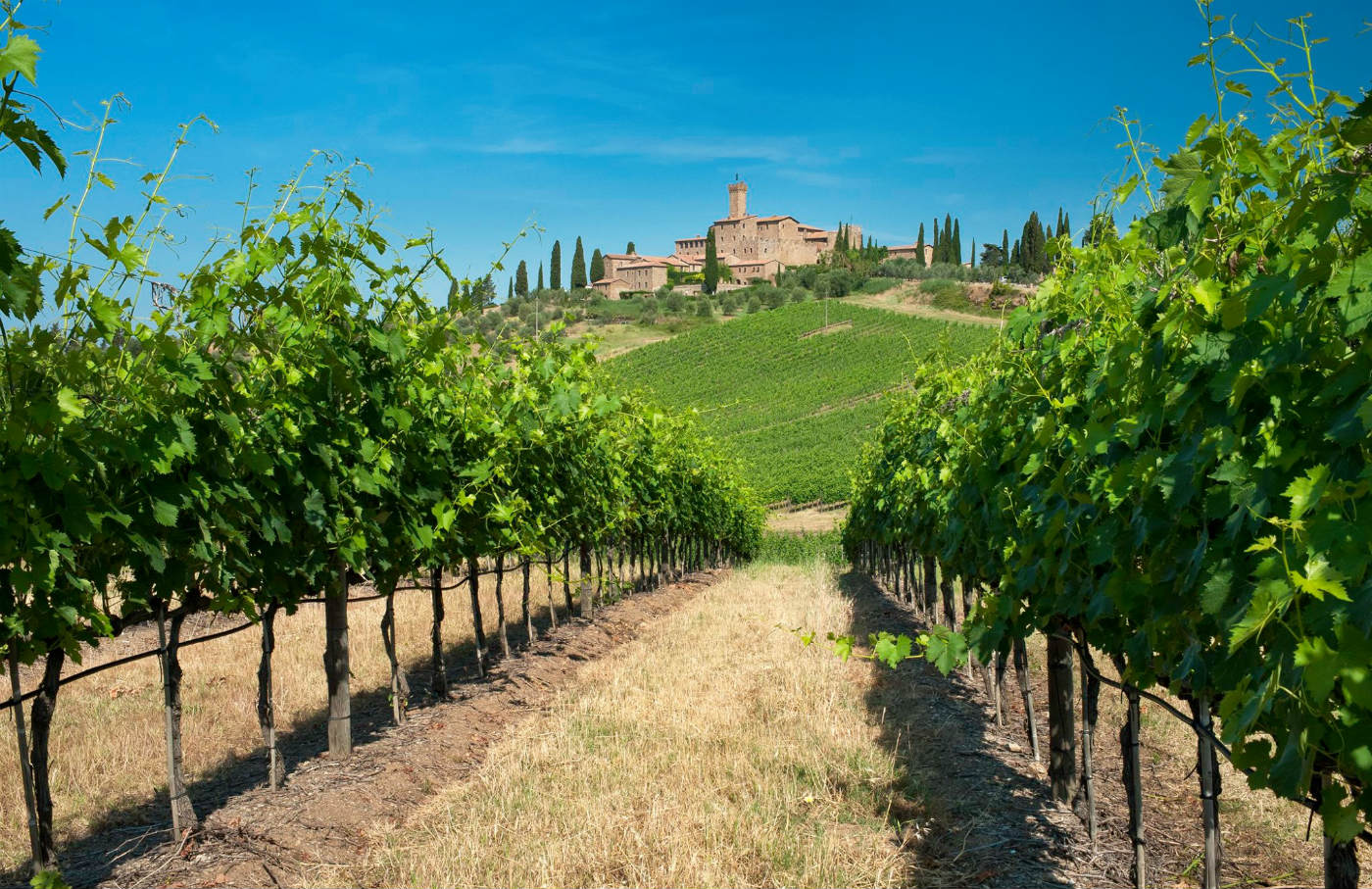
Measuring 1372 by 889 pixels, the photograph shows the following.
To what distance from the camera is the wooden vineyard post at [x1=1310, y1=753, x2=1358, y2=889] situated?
257cm

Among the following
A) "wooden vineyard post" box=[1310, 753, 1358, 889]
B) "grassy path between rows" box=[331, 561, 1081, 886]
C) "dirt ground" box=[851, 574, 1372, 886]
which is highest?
"wooden vineyard post" box=[1310, 753, 1358, 889]

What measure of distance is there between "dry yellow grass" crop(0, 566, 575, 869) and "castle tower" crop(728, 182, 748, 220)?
126892 millimetres

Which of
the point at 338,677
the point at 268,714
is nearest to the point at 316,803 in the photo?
the point at 268,714

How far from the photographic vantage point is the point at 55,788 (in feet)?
19.4

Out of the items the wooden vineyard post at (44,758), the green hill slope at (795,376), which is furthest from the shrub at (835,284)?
the wooden vineyard post at (44,758)

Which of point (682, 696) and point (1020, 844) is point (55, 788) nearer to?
point (682, 696)

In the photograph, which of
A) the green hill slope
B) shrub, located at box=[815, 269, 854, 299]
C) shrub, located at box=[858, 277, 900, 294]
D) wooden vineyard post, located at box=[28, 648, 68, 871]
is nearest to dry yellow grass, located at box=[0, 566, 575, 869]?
wooden vineyard post, located at box=[28, 648, 68, 871]

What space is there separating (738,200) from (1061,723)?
134558 mm

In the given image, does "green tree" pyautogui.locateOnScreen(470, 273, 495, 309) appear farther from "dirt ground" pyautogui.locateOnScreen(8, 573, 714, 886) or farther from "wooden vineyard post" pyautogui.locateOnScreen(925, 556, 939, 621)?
"wooden vineyard post" pyautogui.locateOnScreen(925, 556, 939, 621)

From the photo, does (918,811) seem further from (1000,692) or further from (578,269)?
(578,269)

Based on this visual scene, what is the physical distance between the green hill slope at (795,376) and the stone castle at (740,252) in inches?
1388

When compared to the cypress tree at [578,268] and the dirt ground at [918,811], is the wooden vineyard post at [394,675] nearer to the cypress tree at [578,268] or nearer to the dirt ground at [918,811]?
the dirt ground at [918,811]

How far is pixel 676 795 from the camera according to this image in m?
5.24

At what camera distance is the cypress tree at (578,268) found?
10862cm
